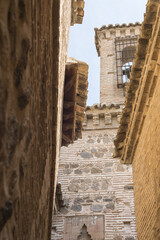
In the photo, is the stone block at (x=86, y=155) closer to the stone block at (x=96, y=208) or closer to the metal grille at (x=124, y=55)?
the stone block at (x=96, y=208)

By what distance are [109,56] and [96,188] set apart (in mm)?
8550

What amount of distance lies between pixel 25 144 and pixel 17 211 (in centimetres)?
39

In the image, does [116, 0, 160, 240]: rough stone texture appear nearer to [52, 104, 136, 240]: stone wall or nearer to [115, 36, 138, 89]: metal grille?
[52, 104, 136, 240]: stone wall

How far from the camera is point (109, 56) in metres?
16.8

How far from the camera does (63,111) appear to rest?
261 inches

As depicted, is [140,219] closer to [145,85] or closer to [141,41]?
[145,85]

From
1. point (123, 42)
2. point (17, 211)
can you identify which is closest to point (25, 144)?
point (17, 211)

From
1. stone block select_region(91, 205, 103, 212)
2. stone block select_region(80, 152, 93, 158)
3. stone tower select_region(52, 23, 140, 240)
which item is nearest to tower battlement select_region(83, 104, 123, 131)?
stone tower select_region(52, 23, 140, 240)

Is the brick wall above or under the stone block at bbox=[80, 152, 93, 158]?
above

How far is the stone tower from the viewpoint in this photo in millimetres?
9078

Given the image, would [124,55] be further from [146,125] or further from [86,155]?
[146,125]

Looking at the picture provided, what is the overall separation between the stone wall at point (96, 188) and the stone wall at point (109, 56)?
114 inches

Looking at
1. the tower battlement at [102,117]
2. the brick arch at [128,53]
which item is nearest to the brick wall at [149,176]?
the tower battlement at [102,117]

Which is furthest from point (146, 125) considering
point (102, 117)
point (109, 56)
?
point (109, 56)
